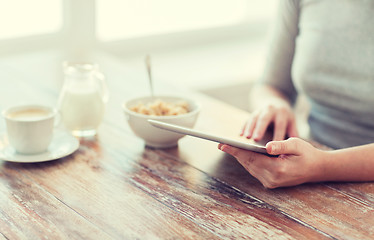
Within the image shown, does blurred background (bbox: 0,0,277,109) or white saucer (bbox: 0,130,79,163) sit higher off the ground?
white saucer (bbox: 0,130,79,163)

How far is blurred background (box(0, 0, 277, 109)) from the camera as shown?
2230mm

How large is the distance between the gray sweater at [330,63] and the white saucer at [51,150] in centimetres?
69

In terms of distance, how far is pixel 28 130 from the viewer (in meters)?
1.09

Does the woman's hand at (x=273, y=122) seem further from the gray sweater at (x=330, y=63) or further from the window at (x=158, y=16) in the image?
the window at (x=158, y=16)

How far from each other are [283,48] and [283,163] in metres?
0.68

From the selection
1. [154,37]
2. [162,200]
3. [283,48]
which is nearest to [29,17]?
[154,37]

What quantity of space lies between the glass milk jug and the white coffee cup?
0.09m

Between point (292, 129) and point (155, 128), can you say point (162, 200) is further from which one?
point (292, 129)

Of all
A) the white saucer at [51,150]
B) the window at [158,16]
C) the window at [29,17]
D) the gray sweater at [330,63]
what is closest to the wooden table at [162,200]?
the white saucer at [51,150]

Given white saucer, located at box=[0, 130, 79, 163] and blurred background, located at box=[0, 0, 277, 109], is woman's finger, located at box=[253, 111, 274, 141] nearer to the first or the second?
white saucer, located at box=[0, 130, 79, 163]

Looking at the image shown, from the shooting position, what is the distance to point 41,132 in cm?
111

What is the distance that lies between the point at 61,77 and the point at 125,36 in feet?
3.14

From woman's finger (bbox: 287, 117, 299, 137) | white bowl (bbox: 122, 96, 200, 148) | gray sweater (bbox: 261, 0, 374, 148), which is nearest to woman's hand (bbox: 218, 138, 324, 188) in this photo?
white bowl (bbox: 122, 96, 200, 148)

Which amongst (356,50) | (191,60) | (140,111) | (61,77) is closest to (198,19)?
(191,60)
